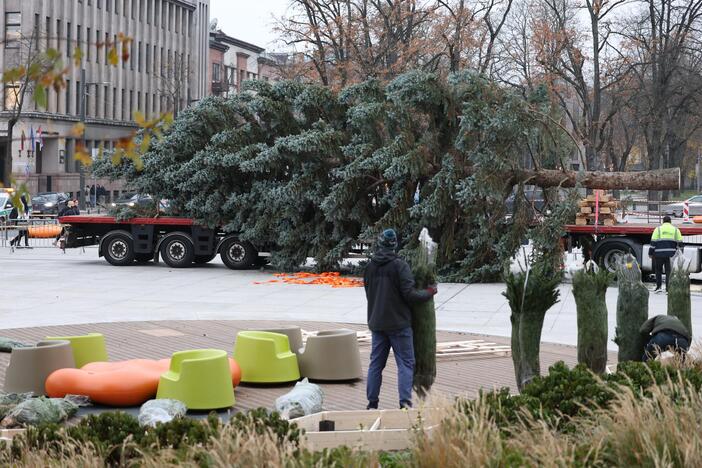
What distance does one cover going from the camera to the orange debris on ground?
88.2ft

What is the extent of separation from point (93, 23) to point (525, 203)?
63386 millimetres

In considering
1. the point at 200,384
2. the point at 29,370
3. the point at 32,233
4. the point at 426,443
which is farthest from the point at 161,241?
the point at 426,443

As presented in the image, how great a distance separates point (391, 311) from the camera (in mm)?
11117

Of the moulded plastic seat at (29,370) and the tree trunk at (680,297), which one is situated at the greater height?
the tree trunk at (680,297)

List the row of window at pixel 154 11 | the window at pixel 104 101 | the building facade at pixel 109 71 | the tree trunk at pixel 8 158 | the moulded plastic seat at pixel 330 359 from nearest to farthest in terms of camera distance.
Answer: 1. the tree trunk at pixel 8 158
2. the moulded plastic seat at pixel 330 359
3. the building facade at pixel 109 71
4. the window at pixel 104 101
5. the row of window at pixel 154 11

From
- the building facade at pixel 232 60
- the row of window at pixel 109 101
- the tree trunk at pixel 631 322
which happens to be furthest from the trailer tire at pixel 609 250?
the building facade at pixel 232 60

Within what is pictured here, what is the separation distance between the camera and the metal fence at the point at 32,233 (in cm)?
3934

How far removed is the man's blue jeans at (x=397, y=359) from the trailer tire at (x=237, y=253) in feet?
62.6

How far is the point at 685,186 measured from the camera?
11588 cm

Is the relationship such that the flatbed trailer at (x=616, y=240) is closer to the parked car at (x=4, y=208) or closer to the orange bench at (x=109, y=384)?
the orange bench at (x=109, y=384)

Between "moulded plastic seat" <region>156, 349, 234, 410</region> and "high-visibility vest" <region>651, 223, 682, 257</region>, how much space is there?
15.0 m

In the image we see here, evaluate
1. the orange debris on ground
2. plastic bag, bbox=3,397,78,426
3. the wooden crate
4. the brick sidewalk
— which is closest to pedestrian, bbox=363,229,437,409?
the brick sidewalk

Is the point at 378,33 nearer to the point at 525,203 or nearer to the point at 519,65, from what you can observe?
the point at 519,65

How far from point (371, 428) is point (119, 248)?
2285 cm
